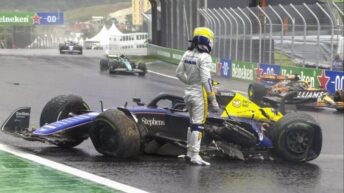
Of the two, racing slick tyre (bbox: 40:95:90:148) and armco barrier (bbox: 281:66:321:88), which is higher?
racing slick tyre (bbox: 40:95:90:148)

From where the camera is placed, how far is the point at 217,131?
24.4 ft

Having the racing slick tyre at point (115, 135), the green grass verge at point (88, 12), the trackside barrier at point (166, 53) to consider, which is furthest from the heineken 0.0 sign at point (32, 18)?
the trackside barrier at point (166, 53)

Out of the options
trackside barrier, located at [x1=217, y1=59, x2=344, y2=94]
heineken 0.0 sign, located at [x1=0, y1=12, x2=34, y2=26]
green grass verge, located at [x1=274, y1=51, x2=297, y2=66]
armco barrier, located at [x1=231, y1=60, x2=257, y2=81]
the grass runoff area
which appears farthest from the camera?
armco barrier, located at [x1=231, y1=60, x2=257, y2=81]

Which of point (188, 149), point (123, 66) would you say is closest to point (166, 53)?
point (123, 66)

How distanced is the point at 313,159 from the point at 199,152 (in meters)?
1.41

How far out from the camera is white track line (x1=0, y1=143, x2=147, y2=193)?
5836 millimetres

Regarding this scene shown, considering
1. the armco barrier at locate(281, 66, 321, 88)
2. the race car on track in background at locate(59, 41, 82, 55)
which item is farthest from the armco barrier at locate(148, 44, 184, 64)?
the armco barrier at locate(281, 66, 321, 88)

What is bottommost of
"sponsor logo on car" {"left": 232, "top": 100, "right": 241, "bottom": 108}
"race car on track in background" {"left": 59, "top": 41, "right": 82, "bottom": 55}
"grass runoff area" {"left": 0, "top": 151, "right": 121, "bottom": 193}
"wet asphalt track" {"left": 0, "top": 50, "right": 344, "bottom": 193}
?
"race car on track in background" {"left": 59, "top": 41, "right": 82, "bottom": 55}

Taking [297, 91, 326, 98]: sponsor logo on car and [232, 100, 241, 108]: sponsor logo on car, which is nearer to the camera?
[232, 100, 241, 108]: sponsor logo on car

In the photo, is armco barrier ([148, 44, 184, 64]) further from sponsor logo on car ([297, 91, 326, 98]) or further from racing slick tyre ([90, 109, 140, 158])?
racing slick tyre ([90, 109, 140, 158])

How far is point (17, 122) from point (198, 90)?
2.37 meters

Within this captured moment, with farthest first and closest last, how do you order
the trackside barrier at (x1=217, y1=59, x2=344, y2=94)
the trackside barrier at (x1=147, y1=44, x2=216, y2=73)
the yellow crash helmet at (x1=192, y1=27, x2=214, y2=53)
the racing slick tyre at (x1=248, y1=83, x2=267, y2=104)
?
1. the trackside barrier at (x1=147, y1=44, x2=216, y2=73)
2. the trackside barrier at (x1=217, y1=59, x2=344, y2=94)
3. the racing slick tyre at (x1=248, y1=83, x2=267, y2=104)
4. the yellow crash helmet at (x1=192, y1=27, x2=214, y2=53)

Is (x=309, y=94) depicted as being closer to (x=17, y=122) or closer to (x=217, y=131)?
(x=217, y=131)

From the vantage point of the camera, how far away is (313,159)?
768cm
